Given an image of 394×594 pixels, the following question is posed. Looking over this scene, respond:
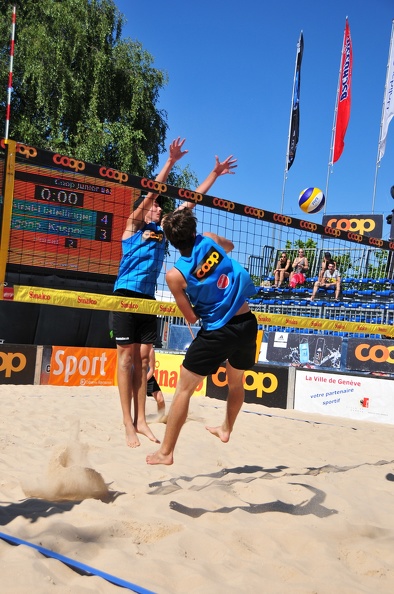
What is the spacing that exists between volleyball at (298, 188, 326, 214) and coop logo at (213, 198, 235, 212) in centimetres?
1096

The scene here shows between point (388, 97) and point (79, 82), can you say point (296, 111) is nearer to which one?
point (388, 97)

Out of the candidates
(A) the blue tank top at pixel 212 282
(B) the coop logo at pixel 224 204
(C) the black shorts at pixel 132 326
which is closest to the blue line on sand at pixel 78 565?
(A) the blue tank top at pixel 212 282

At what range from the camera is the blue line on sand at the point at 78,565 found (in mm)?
2170

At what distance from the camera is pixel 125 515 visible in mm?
3154

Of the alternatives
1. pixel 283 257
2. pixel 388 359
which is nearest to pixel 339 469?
pixel 388 359

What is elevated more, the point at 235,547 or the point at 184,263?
the point at 184,263

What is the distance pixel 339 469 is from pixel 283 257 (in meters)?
10.2

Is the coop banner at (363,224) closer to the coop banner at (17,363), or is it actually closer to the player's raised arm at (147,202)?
the coop banner at (17,363)

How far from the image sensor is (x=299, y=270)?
14.3m

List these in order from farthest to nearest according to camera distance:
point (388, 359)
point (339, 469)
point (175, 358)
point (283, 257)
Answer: point (283, 257) < point (175, 358) < point (388, 359) < point (339, 469)

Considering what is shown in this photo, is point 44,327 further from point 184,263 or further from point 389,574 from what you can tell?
point 389,574

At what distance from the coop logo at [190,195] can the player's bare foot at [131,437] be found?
1.71 meters

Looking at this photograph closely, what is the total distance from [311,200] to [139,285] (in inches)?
455

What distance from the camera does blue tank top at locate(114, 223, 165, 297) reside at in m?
4.45
